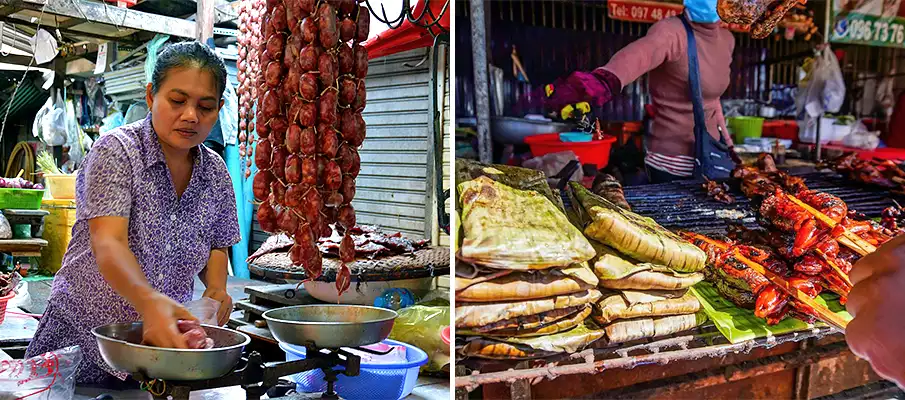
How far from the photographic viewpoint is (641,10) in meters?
2.20

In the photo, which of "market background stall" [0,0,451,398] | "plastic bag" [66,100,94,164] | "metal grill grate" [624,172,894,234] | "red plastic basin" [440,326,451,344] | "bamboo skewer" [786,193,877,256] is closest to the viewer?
"metal grill grate" [624,172,894,234]

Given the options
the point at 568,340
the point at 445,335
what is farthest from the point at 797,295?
the point at 445,335

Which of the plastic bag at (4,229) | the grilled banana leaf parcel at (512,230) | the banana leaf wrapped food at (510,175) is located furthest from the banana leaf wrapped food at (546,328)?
the plastic bag at (4,229)

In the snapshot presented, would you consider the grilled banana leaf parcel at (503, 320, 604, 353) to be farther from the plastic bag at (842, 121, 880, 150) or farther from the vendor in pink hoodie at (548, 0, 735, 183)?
the plastic bag at (842, 121, 880, 150)

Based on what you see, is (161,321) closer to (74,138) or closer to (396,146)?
(396,146)

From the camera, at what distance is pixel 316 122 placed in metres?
2.25

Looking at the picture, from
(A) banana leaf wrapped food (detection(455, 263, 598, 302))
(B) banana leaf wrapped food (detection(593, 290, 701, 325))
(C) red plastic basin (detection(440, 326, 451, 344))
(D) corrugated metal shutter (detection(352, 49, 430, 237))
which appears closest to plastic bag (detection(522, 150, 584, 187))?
(A) banana leaf wrapped food (detection(455, 263, 598, 302))

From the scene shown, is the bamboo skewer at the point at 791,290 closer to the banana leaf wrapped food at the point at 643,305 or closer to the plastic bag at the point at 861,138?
the banana leaf wrapped food at the point at 643,305

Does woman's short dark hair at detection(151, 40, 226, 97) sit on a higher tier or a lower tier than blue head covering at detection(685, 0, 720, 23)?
lower

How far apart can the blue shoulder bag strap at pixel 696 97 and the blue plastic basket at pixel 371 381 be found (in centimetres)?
141

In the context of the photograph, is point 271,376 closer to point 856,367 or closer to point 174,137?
point 174,137

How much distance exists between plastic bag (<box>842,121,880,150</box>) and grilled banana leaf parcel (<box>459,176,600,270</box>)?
128cm

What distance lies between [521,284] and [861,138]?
5.03ft

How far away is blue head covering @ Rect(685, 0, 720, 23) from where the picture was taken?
225cm
